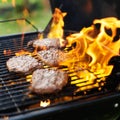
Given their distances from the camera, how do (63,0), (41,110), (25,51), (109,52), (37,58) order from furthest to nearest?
1. (63,0)
2. (25,51)
3. (37,58)
4. (109,52)
5. (41,110)

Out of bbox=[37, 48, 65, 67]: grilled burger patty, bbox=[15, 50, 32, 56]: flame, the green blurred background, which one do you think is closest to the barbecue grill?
bbox=[37, 48, 65, 67]: grilled burger patty

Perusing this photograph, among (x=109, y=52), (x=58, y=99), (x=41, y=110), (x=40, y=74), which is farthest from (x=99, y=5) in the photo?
(x=41, y=110)

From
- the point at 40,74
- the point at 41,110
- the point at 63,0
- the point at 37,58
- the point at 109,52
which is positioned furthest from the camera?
the point at 63,0

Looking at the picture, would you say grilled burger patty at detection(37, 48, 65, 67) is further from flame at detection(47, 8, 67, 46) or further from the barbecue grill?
flame at detection(47, 8, 67, 46)

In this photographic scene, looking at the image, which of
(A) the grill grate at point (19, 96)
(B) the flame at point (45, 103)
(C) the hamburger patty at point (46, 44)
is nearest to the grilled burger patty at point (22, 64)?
(A) the grill grate at point (19, 96)

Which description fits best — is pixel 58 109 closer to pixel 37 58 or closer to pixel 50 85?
pixel 50 85

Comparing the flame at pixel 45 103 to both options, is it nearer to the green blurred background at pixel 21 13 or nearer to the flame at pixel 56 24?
the flame at pixel 56 24
